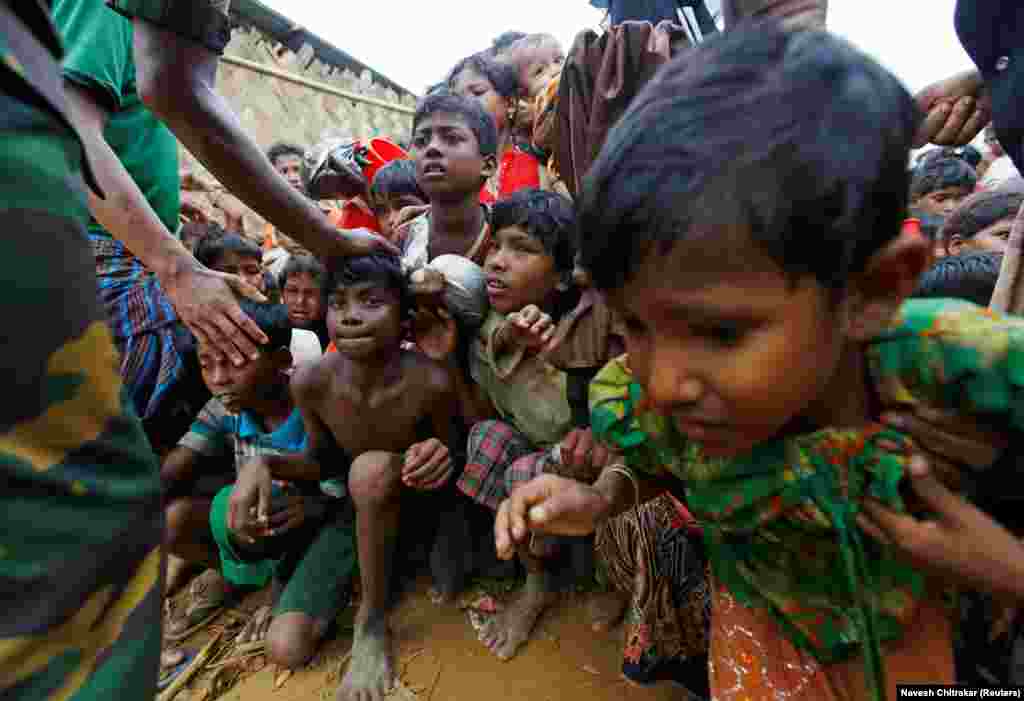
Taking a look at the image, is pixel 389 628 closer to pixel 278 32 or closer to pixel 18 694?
pixel 18 694

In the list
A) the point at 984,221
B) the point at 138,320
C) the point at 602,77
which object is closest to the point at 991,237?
the point at 984,221

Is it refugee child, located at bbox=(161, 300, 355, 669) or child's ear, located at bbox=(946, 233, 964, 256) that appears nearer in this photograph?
refugee child, located at bbox=(161, 300, 355, 669)

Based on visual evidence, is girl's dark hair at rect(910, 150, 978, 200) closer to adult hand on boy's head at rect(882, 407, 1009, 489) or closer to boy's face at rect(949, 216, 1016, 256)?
boy's face at rect(949, 216, 1016, 256)

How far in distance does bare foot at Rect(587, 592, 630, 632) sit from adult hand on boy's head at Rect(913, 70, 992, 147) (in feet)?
5.16

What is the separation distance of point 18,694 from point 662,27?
6.30ft

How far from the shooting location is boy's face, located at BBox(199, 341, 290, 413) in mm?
2066

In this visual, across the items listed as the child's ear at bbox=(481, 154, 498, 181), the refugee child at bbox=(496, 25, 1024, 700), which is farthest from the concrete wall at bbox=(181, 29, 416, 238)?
the refugee child at bbox=(496, 25, 1024, 700)

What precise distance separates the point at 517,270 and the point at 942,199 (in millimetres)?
2981

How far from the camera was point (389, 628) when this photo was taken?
6.46ft

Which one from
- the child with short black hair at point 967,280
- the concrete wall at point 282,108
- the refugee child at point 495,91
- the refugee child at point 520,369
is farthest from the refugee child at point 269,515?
the concrete wall at point 282,108

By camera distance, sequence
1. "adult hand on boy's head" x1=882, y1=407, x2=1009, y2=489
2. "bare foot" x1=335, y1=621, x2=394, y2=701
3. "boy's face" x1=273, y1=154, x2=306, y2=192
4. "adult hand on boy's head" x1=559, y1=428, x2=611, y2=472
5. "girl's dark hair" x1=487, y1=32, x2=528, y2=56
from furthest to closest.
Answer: "boy's face" x1=273, y1=154, x2=306, y2=192 → "girl's dark hair" x1=487, y1=32, x2=528, y2=56 → "bare foot" x1=335, y1=621, x2=394, y2=701 → "adult hand on boy's head" x1=559, y1=428, x2=611, y2=472 → "adult hand on boy's head" x1=882, y1=407, x2=1009, y2=489

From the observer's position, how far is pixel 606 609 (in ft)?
6.10

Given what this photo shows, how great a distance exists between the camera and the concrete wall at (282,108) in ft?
19.0

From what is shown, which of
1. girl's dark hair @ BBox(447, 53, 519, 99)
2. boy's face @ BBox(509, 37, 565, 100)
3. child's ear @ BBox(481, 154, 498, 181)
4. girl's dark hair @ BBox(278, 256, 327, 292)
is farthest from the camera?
boy's face @ BBox(509, 37, 565, 100)
